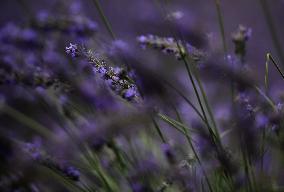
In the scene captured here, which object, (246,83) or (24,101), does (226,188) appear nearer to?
(246,83)

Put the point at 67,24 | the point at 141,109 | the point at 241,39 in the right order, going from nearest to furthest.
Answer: the point at 141,109
the point at 241,39
the point at 67,24

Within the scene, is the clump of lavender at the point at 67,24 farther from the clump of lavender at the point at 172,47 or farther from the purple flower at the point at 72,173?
the purple flower at the point at 72,173

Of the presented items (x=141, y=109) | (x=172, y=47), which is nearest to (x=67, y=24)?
(x=172, y=47)

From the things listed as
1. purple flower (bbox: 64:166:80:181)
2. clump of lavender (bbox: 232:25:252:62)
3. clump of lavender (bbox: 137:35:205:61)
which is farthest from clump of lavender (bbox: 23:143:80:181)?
clump of lavender (bbox: 232:25:252:62)

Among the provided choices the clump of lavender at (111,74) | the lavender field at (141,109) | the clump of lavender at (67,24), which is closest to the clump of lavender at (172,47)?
the lavender field at (141,109)

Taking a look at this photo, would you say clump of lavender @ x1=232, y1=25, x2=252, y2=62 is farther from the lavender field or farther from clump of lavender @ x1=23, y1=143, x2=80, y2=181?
clump of lavender @ x1=23, y1=143, x2=80, y2=181

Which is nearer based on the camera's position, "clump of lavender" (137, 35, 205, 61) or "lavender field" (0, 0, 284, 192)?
"lavender field" (0, 0, 284, 192)

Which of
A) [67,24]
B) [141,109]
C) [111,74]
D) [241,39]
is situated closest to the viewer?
[141,109]

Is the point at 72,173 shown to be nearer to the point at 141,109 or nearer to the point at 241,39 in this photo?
the point at 141,109

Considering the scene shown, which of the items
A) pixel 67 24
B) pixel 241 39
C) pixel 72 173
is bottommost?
pixel 72 173
